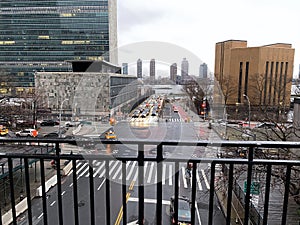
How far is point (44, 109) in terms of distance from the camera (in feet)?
92.4

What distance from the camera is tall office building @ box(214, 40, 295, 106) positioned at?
96.1 ft

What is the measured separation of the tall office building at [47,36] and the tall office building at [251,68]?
101ft

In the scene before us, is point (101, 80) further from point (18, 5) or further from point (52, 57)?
point (18, 5)

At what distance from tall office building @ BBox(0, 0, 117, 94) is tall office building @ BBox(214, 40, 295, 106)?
30930 millimetres

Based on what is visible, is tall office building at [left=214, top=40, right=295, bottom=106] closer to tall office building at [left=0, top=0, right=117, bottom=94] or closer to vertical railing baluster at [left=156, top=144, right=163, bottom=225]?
vertical railing baluster at [left=156, top=144, right=163, bottom=225]

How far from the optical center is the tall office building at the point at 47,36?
52.8 meters

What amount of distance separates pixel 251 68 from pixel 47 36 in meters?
47.0

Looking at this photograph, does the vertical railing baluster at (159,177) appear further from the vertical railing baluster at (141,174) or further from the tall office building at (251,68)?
the tall office building at (251,68)

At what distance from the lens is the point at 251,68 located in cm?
3066

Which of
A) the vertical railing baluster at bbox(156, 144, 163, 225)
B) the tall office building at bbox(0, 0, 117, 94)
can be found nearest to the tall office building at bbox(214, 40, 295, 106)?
the vertical railing baluster at bbox(156, 144, 163, 225)

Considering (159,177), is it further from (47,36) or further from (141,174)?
(47,36)

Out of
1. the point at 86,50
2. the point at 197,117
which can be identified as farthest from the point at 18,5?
the point at 197,117

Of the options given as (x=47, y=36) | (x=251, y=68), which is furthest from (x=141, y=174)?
(x=47, y=36)

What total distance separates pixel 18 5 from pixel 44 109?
133 ft
